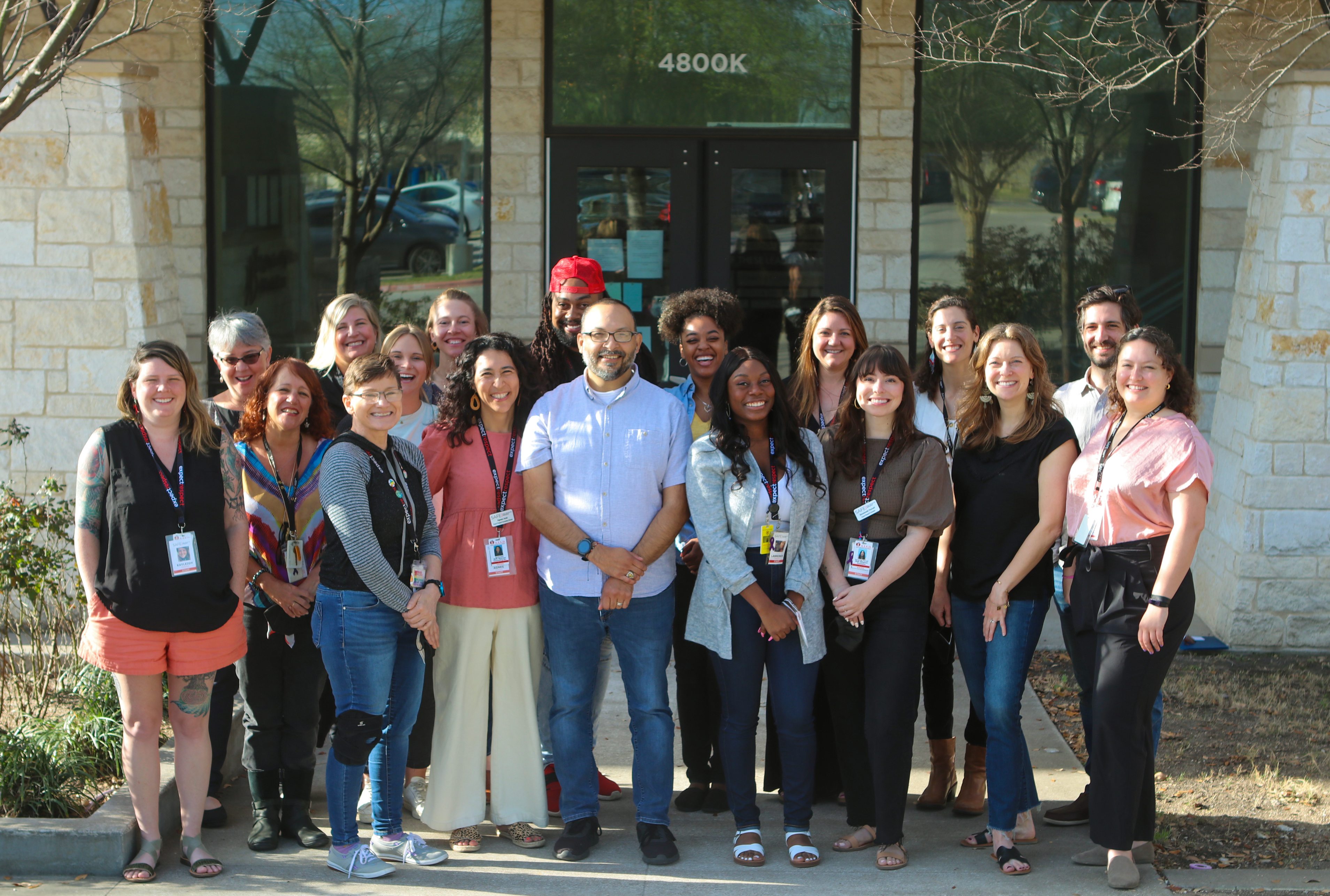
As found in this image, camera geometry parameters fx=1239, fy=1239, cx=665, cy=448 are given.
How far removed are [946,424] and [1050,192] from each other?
4619mm

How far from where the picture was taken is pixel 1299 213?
6.88m

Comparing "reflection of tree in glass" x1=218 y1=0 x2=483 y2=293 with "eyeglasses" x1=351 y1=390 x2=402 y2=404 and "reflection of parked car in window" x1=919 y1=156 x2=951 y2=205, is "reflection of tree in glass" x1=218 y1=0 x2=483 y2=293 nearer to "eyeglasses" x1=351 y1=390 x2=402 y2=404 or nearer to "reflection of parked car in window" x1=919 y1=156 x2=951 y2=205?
"reflection of parked car in window" x1=919 y1=156 x2=951 y2=205

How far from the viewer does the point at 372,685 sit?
4176 millimetres

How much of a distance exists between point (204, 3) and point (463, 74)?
1.74 meters

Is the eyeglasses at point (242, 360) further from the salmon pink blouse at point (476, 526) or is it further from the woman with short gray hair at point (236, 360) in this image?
the salmon pink blouse at point (476, 526)

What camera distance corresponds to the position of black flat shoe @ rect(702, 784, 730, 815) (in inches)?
193

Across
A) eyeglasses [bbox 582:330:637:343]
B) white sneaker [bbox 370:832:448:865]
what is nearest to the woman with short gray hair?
eyeglasses [bbox 582:330:637:343]

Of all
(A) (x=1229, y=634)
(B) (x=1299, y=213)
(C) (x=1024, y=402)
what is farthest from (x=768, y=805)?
(B) (x=1299, y=213)

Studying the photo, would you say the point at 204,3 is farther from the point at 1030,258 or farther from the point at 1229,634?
the point at 1229,634

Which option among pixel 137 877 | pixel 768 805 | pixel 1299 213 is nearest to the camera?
pixel 137 877

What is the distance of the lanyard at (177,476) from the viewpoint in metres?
4.15

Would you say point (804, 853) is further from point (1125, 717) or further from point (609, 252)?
point (609, 252)

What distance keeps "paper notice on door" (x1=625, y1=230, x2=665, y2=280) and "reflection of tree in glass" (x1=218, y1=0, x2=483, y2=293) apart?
145 cm

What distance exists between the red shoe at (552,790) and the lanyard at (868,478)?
1.55m
